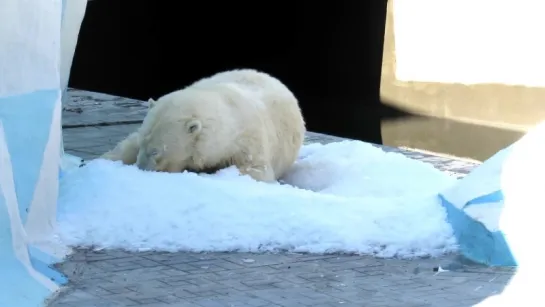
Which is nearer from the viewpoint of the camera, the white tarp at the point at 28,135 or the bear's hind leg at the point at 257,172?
the white tarp at the point at 28,135

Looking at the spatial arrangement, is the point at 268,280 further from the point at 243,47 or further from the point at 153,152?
the point at 243,47

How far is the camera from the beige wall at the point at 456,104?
11.5m

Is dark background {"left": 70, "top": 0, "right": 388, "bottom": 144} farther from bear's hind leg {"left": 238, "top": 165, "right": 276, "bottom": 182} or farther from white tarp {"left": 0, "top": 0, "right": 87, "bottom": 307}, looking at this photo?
white tarp {"left": 0, "top": 0, "right": 87, "bottom": 307}

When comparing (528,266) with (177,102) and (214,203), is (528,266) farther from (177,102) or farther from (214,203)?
(177,102)

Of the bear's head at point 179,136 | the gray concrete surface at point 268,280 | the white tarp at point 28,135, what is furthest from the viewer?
the bear's head at point 179,136

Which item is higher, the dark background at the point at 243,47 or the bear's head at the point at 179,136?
the bear's head at the point at 179,136

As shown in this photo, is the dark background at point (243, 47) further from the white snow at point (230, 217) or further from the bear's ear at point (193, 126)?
the white snow at point (230, 217)

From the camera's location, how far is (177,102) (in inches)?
213

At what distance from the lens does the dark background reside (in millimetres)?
14844

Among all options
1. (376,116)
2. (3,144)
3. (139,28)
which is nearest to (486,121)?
(376,116)

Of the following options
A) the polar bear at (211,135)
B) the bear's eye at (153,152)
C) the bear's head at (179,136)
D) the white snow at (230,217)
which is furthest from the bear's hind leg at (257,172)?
the bear's eye at (153,152)

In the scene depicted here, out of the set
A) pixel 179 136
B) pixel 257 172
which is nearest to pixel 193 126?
pixel 179 136

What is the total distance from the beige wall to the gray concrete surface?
6.72 m

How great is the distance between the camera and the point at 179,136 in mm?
5215
